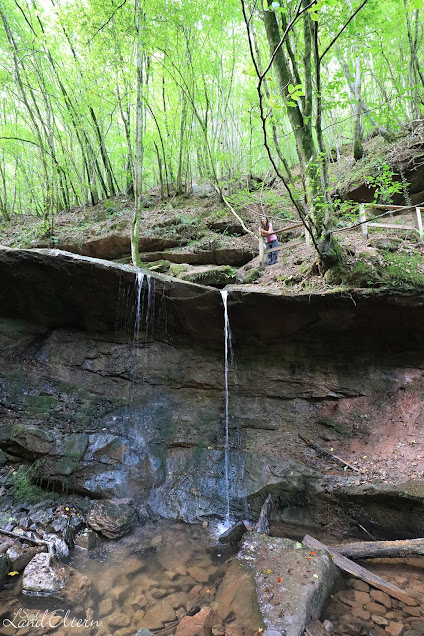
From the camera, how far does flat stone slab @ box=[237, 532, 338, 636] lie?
10.2 feet

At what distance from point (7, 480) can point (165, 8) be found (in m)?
11.4

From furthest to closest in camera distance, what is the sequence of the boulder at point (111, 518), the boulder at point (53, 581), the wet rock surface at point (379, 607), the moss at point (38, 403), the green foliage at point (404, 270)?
the moss at point (38, 403) < the green foliage at point (404, 270) < the boulder at point (111, 518) < the boulder at point (53, 581) < the wet rock surface at point (379, 607)

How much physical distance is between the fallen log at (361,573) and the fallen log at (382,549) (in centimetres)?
14

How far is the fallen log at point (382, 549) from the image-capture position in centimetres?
409

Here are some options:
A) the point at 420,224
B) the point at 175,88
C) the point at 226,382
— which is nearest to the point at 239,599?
the point at 226,382

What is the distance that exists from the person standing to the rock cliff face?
2.39 metres

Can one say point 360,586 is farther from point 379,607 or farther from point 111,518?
point 111,518

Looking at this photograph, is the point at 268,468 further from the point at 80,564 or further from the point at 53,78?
the point at 53,78

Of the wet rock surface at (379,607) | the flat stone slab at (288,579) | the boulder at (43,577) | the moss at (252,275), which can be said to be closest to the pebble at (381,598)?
the wet rock surface at (379,607)

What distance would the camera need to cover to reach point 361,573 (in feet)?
12.8

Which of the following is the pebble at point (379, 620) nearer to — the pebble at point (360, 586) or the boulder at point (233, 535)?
the pebble at point (360, 586)

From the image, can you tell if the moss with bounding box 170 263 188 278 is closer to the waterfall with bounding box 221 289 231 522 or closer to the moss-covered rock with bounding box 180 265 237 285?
the moss-covered rock with bounding box 180 265 237 285

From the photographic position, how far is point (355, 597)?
3.61 metres

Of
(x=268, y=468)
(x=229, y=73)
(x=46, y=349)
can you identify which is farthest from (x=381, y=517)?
(x=229, y=73)
